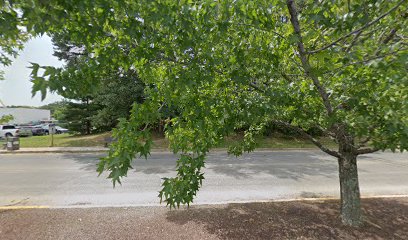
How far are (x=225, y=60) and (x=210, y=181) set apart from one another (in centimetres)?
555

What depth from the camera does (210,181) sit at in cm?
780

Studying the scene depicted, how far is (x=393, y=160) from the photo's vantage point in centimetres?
1171

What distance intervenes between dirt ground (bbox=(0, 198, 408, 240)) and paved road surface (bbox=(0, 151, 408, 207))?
0.93 m

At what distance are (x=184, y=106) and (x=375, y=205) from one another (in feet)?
15.5

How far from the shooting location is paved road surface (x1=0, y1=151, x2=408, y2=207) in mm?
6273

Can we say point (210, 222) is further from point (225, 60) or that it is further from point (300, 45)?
point (300, 45)

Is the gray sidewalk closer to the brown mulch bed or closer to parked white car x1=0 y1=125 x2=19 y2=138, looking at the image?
the brown mulch bed

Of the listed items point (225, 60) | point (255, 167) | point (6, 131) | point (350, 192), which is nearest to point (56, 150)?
point (255, 167)

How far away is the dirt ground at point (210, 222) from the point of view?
3959 millimetres

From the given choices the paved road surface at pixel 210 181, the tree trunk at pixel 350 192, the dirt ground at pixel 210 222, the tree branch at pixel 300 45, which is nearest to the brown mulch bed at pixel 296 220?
the dirt ground at pixel 210 222

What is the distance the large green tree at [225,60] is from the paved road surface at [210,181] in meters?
3.43

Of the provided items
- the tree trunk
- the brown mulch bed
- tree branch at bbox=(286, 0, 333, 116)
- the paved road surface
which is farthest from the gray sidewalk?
tree branch at bbox=(286, 0, 333, 116)

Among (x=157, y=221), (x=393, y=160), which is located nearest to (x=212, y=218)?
(x=157, y=221)

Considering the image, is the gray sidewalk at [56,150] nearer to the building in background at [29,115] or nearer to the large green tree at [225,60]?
the large green tree at [225,60]
